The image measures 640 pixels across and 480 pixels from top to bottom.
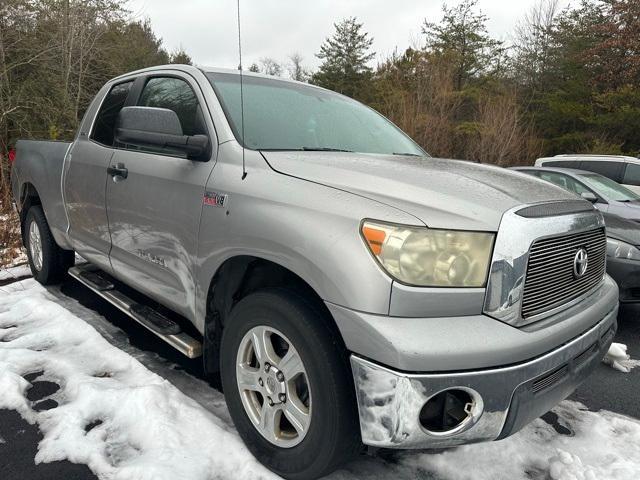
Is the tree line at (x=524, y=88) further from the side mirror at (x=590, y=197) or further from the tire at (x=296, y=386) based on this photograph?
the tire at (x=296, y=386)

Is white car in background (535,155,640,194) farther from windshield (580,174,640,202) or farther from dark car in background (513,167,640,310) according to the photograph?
dark car in background (513,167,640,310)

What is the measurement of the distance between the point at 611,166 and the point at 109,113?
34.2 ft

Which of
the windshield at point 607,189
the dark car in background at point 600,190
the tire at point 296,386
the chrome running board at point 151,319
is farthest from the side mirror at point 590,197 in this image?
the chrome running board at point 151,319

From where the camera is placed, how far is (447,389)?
1535mm

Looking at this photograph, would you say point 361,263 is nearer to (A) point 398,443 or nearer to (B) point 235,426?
(A) point 398,443

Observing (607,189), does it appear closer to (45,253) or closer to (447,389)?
(447,389)

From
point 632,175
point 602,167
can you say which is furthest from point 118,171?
point 632,175

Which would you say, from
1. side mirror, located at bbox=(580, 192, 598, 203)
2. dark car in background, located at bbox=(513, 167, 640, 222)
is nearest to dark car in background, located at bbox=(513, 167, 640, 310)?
side mirror, located at bbox=(580, 192, 598, 203)

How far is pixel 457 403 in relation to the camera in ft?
5.35

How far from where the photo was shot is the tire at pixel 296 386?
1668 mm

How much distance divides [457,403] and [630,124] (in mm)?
24039

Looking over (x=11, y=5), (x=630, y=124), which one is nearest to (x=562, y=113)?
(x=630, y=124)

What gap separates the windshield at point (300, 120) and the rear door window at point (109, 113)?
100cm

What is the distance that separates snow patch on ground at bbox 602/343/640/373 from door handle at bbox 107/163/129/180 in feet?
11.6
